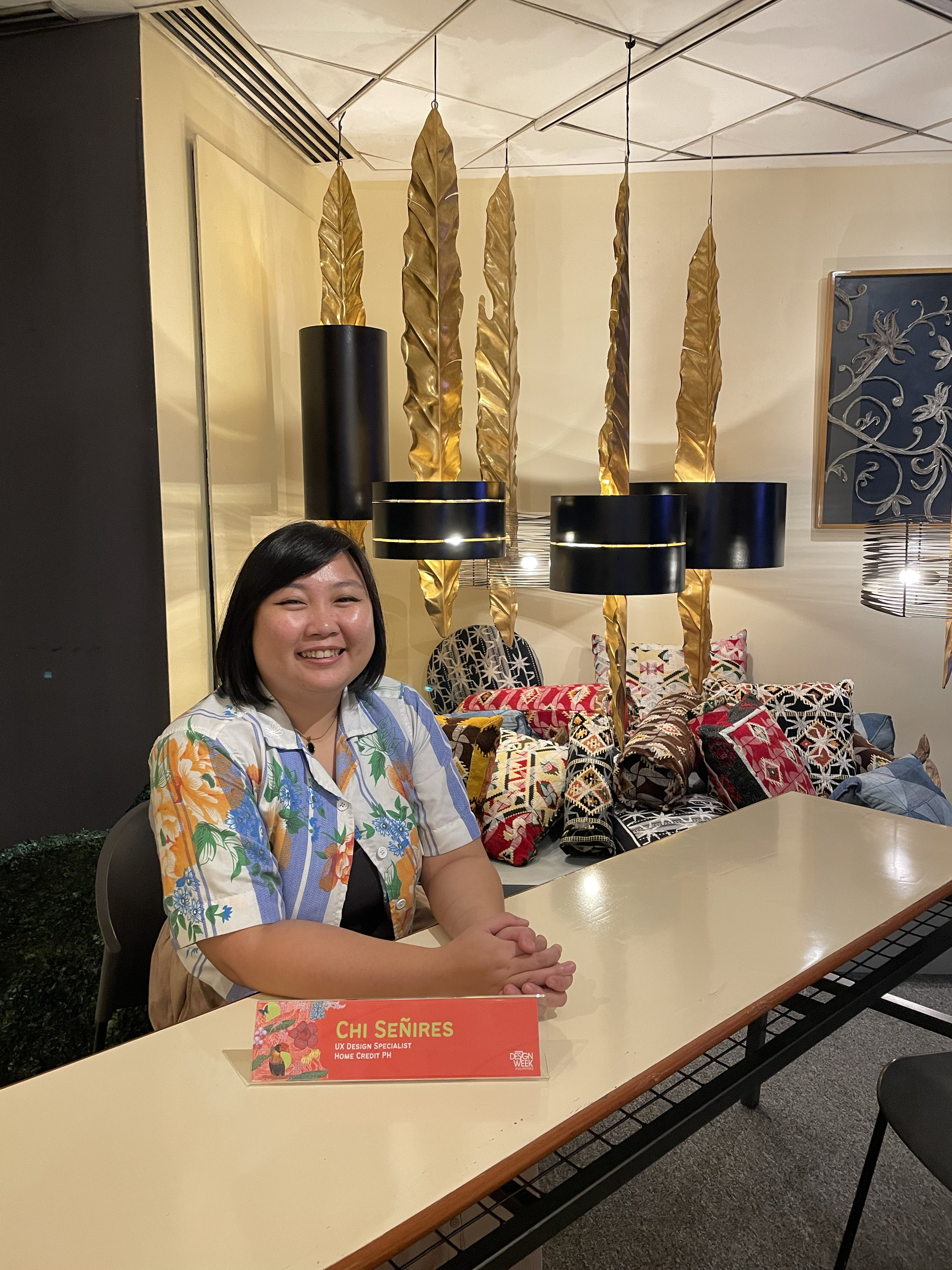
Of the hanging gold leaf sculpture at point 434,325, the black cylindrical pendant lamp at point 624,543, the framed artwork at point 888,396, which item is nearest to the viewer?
the black cylindrical pendant lamp at point 624,543

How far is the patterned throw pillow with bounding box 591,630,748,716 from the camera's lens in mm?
3779

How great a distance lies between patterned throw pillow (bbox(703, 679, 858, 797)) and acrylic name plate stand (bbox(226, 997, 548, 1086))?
2067 mm

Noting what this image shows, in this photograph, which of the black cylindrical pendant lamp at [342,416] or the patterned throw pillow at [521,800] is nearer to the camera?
the patterned throw pillow at [521,800]

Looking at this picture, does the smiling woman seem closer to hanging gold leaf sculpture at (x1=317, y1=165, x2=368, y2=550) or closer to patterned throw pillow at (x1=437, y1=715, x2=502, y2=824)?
patterned throw pillow at (x1=437, y1=715, x2=502, y2=824)

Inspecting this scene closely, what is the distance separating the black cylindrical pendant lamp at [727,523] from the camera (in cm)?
287

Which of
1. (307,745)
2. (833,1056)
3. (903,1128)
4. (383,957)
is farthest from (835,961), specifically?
(833,1056)

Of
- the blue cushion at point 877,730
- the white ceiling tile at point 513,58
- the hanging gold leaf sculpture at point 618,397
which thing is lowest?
the blue cushion at point 877,730

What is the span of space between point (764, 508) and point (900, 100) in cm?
169

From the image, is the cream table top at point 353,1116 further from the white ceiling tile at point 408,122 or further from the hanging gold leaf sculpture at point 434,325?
the white ceiling tile at point 408,122

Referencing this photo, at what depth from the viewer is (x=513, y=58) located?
2.93 metres

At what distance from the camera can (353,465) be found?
10.8ft

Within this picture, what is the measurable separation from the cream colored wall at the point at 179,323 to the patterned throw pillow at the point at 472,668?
1.17 metres

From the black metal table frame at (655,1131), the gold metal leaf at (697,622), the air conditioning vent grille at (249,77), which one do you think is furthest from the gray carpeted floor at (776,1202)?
the air conditioning vent grille at (249,77)

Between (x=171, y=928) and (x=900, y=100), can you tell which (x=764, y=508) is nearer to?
(x=900, y=100)
